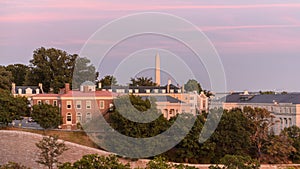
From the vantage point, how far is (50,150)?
3450cm

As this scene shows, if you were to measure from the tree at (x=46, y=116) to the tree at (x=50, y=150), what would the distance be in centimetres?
649

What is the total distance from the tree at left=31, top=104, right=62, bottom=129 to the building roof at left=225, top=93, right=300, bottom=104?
28308 millimetres

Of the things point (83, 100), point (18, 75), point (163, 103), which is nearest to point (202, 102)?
point (163, 103)

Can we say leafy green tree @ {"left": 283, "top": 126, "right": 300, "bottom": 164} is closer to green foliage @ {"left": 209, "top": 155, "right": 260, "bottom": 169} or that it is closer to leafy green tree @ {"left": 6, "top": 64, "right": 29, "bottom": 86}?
green foliage @ {"left": 209, "top": 155, "right": 260, "bottom": 169}

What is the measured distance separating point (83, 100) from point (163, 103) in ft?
25.7

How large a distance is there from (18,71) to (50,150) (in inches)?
1442

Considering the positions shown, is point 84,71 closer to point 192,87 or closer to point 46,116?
point 192,87

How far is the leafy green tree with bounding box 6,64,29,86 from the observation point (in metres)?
68.5

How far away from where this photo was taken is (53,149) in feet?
114

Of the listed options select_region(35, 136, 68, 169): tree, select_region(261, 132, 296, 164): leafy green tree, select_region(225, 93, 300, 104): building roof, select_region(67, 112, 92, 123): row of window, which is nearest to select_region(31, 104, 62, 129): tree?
select_region(67, 112, 92, 123): row of window

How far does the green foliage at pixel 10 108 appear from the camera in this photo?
41.8 metres

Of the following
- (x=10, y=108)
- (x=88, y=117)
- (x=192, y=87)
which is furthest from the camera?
(x=192, y=87)

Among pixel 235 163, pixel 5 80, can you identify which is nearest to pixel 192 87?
pixel 5 80

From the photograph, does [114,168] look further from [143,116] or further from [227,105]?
[227,105]
